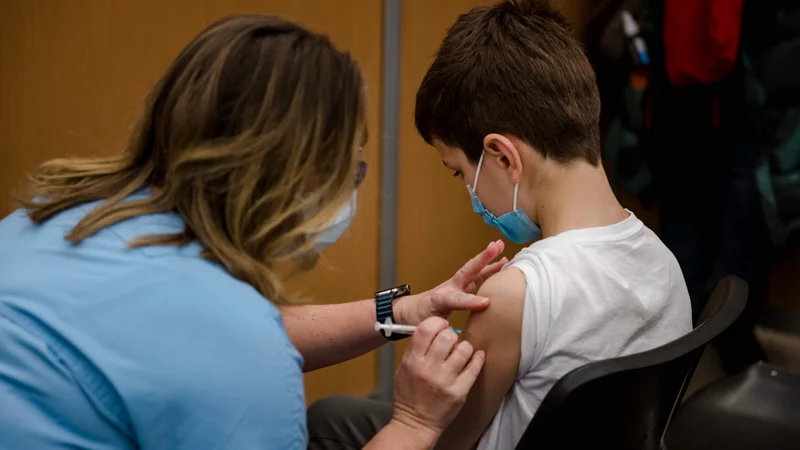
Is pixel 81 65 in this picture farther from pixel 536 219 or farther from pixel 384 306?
pixel 536 219

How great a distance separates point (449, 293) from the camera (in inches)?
45.0

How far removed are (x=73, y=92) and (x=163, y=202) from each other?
0.96 meters

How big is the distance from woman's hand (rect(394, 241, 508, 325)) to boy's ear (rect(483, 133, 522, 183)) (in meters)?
0.12

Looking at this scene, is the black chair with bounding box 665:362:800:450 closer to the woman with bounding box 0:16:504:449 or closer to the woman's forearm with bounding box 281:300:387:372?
the woman's forearm with bounding box 281:300:387:372

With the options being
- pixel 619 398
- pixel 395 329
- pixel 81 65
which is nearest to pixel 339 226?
pixel 395 329

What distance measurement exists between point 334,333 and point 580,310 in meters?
0.50

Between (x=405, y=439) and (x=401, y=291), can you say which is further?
(x=401, y=291)

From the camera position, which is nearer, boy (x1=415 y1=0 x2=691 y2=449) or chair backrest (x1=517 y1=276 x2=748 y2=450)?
chair backrest (x1=517 y1=276 x2=748 y2=450)

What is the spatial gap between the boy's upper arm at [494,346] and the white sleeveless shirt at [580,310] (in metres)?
0.01

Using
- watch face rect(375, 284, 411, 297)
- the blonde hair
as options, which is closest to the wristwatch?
watch face rect(375, 284, 411, 297)

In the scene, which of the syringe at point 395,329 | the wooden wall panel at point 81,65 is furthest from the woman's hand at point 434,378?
the wooden wall panel at point 81,65

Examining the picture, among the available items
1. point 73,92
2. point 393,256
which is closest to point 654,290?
point 73,92

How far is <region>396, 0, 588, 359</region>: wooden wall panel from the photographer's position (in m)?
2.50

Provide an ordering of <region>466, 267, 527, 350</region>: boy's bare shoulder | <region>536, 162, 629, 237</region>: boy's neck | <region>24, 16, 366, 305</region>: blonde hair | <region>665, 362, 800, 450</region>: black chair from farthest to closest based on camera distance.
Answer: <region>665, 362, 800, 450</region>: black chair < <region>536, 162, 629, 237</region>: boy's neck < <region>466, 267, 527, 350</region>: boy's bare shoulder < <region>24, 16, 366, 305</region>: blonde hair
